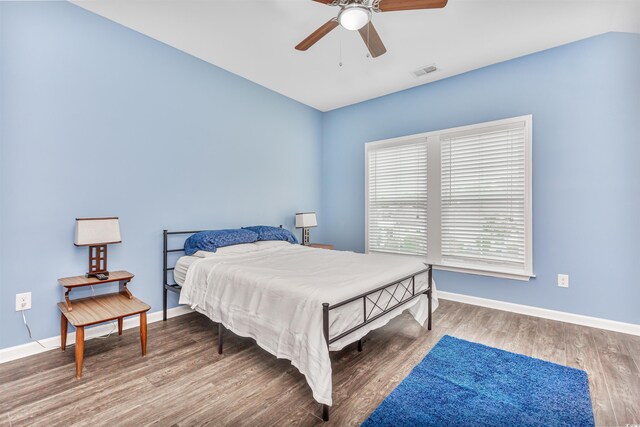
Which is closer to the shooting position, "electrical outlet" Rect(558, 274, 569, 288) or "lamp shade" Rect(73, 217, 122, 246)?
"lamp shade" Rect(73, 217, 122, 246)

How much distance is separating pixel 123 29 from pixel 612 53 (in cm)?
492

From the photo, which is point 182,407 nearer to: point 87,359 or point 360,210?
point 87,359

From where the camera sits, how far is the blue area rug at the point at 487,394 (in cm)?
173

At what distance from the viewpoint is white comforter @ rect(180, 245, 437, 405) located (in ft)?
6.07

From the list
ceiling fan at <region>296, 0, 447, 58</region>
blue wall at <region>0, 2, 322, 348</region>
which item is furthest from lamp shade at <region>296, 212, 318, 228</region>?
ceiling fan at <region>296, 0, 447, 58</region>

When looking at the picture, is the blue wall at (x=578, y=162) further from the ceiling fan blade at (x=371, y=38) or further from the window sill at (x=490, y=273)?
the ceiling fan blade at (x=371, y=38)

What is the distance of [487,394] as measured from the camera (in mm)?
1964

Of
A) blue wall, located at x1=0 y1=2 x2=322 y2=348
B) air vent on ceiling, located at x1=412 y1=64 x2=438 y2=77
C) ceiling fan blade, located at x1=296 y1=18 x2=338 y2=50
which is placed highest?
air vent on ceiling, located at x1=412 y1=64 x2=438 y2=77

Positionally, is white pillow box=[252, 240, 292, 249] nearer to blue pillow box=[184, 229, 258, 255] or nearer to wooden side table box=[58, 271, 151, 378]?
blue pillow box=[184, 229, 258, 255]

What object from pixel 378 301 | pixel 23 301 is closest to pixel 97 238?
pixel 23 301

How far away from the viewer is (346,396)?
1937 millimetres

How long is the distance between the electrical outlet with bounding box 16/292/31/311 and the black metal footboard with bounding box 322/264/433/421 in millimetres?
2531

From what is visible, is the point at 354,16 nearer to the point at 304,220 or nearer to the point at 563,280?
the point at 304,220

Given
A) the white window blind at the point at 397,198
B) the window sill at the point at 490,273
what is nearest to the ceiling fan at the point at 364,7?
the white window blind at the point at 397,198
